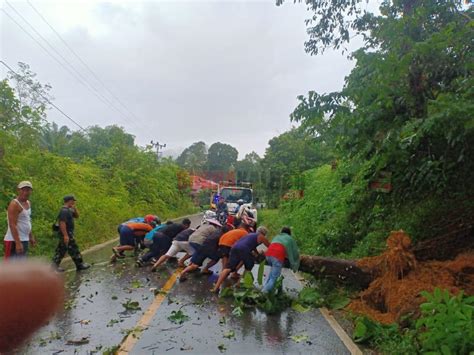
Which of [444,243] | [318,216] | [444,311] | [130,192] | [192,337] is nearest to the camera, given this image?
[444,311]

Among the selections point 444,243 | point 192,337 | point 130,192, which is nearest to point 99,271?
point 192,337

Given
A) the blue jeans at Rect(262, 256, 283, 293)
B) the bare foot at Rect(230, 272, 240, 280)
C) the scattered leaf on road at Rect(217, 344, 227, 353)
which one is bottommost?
the scattered leaf on road at Rect(217, 344, 227, 353)

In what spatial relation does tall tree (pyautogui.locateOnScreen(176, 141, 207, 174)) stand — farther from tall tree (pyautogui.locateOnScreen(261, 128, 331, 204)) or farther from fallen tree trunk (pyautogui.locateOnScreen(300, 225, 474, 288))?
fallen tree trunk (pyautogui.locateOnScreen(300, 225, 474, 288))

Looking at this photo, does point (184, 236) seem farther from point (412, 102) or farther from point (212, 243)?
point (412, 102)

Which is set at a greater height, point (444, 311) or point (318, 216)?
point (318, 216)

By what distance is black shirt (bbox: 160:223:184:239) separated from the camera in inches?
430

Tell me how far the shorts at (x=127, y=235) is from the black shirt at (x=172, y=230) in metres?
1.17

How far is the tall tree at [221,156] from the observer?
8756 cm

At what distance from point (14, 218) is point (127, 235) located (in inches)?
168

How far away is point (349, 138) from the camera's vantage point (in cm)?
839

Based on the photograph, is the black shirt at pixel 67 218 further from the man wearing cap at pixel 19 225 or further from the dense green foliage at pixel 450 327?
the dense green foliage at pixel 450 327

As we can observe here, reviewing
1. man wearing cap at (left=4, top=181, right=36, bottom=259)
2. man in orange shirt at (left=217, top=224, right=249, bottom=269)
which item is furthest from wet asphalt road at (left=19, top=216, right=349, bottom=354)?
man wearing cap at (left=4, top=181, right=36, bottom=259)

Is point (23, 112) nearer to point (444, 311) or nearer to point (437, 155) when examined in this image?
point (437, 155)

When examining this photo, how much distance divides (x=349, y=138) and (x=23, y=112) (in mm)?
9601
